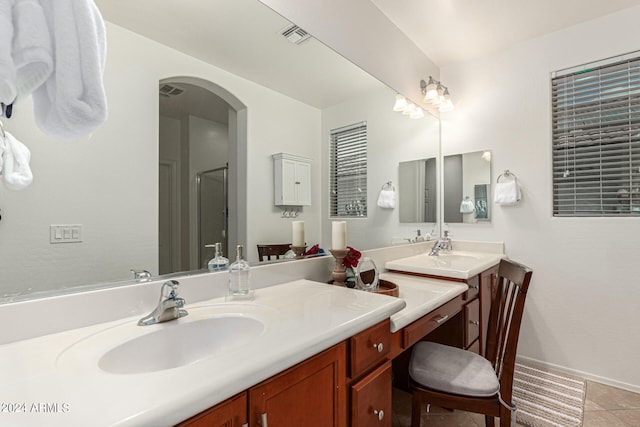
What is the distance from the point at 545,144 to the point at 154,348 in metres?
2.75

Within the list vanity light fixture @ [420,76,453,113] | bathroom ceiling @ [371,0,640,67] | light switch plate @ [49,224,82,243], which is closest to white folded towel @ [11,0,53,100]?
light switch plate @ [49,224,82,243]

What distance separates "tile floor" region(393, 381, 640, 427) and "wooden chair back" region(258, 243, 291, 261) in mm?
1159

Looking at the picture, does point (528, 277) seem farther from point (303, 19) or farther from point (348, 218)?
point (303, 19)

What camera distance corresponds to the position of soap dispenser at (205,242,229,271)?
121cm

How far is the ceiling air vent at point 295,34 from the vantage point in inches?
57.6

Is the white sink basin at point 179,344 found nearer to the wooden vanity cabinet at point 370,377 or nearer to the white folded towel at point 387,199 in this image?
the wooden vanity cabinet at point 370,377

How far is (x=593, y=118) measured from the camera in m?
2.15

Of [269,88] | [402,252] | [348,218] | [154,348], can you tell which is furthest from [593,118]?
[154,348]

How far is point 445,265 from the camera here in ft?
6.48

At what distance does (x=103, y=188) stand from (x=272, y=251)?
0.72m

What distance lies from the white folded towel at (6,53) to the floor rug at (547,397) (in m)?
2.48

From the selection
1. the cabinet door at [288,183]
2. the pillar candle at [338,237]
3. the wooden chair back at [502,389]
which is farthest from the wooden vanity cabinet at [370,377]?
the cabinet door at [288,183]

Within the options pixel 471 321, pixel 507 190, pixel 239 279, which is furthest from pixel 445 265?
pixel 239 279

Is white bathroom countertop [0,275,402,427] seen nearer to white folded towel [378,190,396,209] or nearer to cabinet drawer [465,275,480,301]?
cabinet drawer [465,275,480,301]
